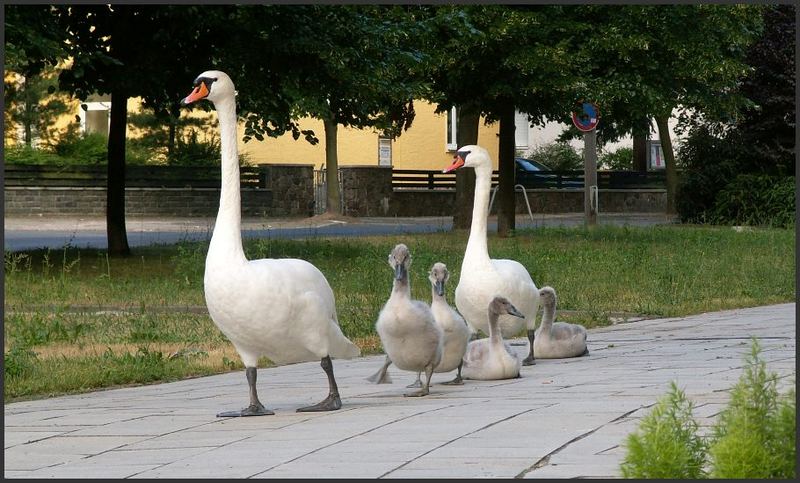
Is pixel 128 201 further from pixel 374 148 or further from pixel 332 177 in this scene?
pixel 374 148

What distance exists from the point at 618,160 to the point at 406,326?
53.4 meters

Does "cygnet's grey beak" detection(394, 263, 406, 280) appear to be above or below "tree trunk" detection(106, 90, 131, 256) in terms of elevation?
below

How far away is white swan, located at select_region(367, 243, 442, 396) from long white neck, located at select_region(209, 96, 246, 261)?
1.14 metres

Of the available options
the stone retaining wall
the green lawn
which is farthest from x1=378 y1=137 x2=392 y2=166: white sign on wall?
the green lawn

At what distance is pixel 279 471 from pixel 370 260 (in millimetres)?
13909

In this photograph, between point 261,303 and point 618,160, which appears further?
point 618,160

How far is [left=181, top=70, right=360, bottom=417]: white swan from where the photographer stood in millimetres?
8555

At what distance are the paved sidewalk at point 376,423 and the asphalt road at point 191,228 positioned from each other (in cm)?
1691

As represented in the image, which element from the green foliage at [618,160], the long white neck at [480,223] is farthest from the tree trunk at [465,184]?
the green foliage at [618,160]

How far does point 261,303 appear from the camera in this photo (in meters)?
8.54

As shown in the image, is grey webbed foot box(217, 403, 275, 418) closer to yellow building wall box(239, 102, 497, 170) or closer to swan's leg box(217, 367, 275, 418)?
swan's leg box(217, 367, 275, 418)

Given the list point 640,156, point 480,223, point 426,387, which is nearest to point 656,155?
point 640,156

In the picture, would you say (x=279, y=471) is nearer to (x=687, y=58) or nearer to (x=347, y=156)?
(x=687, y=58)

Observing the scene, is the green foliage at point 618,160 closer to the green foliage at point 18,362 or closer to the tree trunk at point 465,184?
the tree trunk at point 465,184
